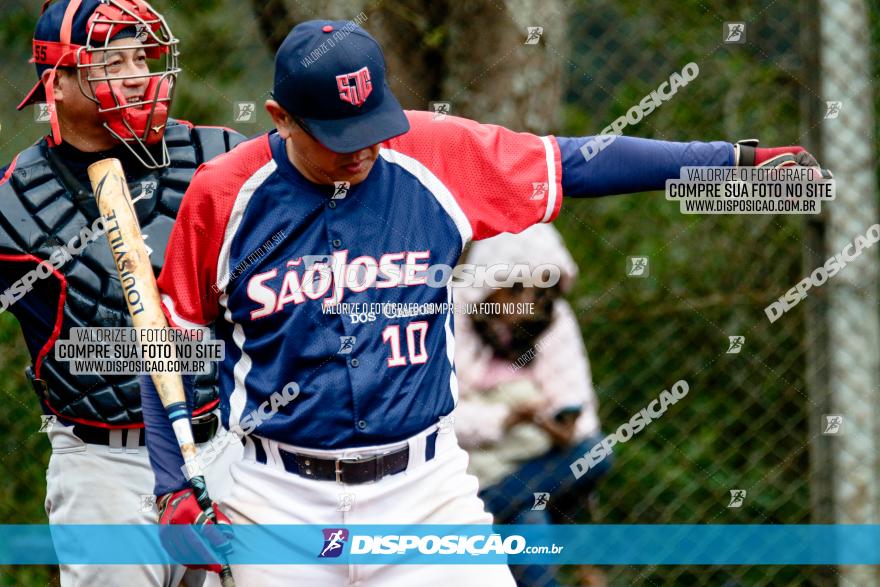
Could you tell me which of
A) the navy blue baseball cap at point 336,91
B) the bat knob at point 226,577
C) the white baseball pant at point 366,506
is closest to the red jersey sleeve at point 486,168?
the navy blue baseball cap at point 336,91

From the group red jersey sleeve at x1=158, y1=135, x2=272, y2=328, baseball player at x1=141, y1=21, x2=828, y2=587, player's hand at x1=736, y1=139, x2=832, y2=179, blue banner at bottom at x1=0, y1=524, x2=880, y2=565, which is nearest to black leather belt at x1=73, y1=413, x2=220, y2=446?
blue banner at bottom at x1=0, y1=524, x2=880, y2=565

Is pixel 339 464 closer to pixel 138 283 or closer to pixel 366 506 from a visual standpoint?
pixel 366 506

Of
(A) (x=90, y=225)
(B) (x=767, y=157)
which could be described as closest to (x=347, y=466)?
(A) (x=90, y=225)

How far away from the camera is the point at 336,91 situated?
3.04m

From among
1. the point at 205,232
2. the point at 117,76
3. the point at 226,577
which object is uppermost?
the point at 117,76

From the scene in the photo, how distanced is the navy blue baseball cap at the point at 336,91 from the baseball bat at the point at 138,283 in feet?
2.20

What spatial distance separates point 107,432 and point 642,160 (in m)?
1.82

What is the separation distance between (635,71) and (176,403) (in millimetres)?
2621

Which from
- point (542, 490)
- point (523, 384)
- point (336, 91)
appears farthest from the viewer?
point (542, 490)

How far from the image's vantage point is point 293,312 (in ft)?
10.3

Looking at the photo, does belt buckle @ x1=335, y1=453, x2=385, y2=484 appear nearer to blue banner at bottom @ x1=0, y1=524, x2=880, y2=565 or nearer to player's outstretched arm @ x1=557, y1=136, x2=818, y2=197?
blue banner at bottom @ x1=0, y1=524, x2=880, y2=565

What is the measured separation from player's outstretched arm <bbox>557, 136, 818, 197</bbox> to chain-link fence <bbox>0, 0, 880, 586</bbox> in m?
1.32

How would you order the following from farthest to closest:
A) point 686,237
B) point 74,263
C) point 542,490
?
1. point 686,237
2. point 542,490
3. point 74,263

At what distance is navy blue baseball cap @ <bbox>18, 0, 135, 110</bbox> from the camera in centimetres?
379
